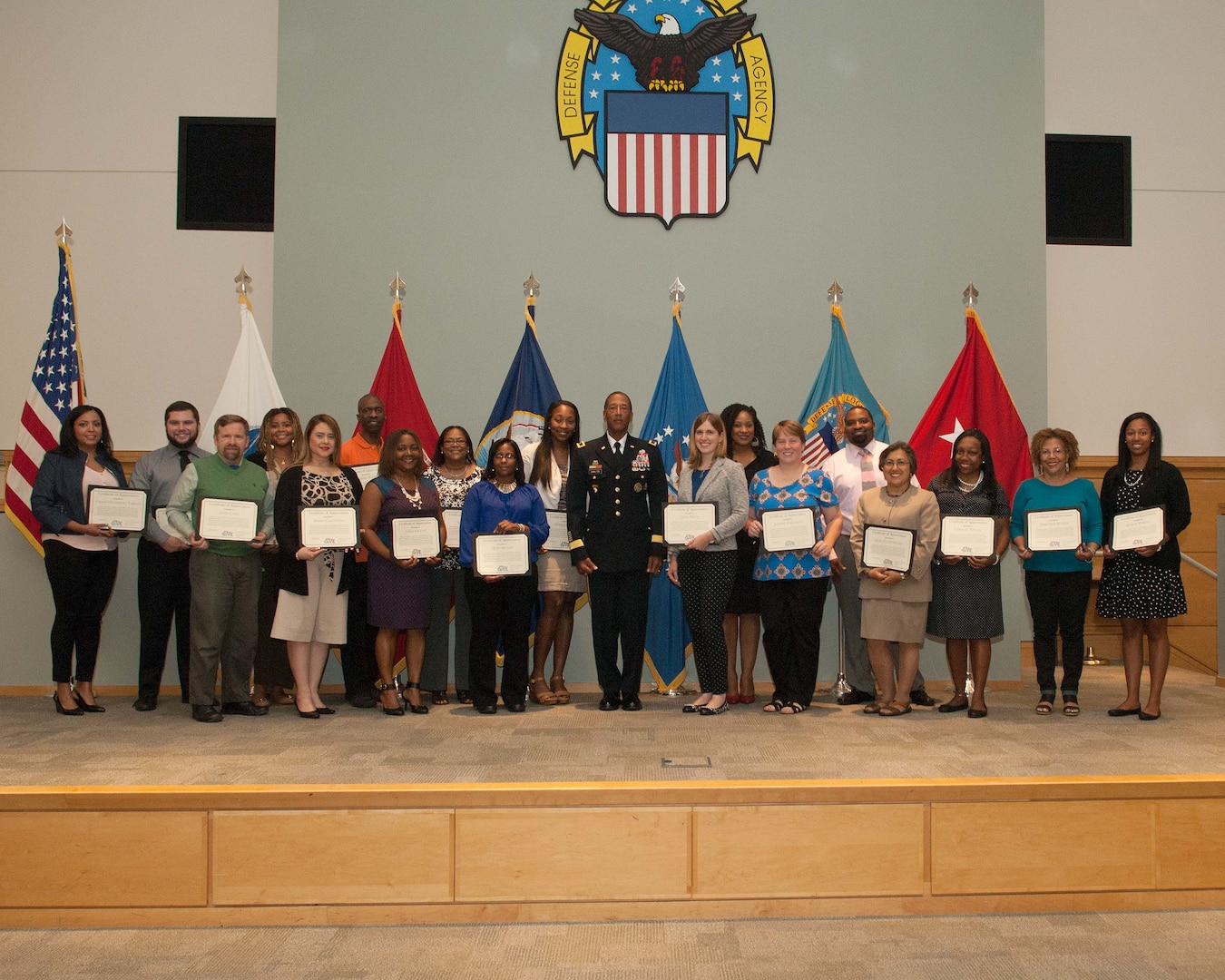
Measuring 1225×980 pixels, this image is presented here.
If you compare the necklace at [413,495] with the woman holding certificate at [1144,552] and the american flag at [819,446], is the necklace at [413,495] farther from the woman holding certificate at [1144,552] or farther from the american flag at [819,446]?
the woman holding certificate at [1144,552]

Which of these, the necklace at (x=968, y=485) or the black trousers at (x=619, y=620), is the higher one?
the necklace at (x=968, y=485)

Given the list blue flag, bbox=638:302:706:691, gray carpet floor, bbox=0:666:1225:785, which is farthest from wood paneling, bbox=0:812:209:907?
blue flag, bbox=638:302:706:691

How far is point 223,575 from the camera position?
4758 mm

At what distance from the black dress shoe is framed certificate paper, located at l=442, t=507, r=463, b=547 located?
3.89 ft

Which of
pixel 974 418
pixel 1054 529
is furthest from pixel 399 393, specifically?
pixel 1054 529

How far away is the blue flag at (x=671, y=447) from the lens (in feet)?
18.9

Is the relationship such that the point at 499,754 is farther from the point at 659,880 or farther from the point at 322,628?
the point at 322,628

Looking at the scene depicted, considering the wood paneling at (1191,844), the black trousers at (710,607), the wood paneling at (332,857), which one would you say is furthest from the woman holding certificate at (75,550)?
the wood paneling at (1191,844)

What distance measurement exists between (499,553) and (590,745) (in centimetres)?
109

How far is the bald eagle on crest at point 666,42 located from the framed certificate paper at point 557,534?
9.71 ft

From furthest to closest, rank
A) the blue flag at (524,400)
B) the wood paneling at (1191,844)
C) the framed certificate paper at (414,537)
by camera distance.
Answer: the blue flag at (524,400), the framed certificate paper at (414,537), the wood paneling at (1191,844)

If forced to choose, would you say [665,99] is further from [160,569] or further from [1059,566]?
[160,569]

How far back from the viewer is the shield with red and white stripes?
641 centimetres

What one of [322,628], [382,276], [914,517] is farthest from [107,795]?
A: [382,276]
